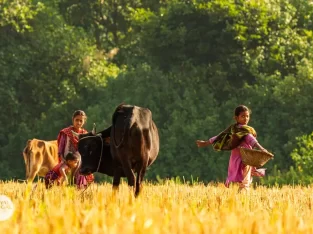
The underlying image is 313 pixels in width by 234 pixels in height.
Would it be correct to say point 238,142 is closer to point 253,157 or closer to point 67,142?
point 253,157

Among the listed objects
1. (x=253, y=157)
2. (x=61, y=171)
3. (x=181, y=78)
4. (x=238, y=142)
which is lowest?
(x=61, y=171)

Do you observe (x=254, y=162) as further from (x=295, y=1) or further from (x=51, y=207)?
(x=295, y=1)

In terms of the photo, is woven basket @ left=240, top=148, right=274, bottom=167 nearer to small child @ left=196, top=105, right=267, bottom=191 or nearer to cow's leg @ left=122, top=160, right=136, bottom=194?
small child @ left=196, top=105, right=267, bottom=191

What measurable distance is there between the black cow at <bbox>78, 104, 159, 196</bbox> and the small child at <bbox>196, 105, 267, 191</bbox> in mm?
729

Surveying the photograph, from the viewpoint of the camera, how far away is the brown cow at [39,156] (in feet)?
74.6

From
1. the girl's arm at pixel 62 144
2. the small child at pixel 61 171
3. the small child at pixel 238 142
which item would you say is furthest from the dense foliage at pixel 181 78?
the small child at pixel 238 142

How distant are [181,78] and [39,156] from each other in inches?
540

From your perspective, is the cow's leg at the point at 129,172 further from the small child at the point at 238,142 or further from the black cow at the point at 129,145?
the small child at the point at 238,142

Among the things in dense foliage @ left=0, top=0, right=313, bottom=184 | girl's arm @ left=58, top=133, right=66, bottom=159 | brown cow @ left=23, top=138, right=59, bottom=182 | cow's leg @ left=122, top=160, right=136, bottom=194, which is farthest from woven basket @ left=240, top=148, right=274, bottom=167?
dense foliage @ left=0, top=0, right=313, bottom=184

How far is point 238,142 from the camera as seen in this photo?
12.2 metres

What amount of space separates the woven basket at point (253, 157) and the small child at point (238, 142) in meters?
0.08

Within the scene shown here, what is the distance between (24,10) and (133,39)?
664cm

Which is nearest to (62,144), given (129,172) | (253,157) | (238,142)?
(129,172)

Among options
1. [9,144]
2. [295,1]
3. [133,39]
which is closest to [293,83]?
[295,1]
